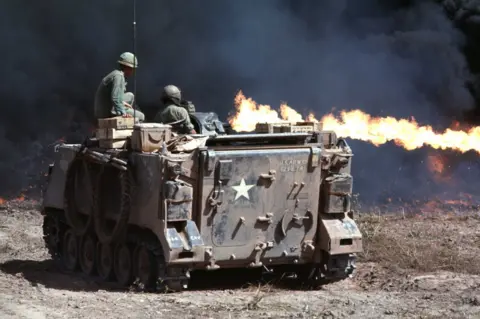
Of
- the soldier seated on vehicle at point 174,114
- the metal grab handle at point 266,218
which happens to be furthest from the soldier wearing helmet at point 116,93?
the metal grab handle at point 266,218

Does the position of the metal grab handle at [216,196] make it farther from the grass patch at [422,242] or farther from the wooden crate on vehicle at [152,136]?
the grass patch at [422,242]

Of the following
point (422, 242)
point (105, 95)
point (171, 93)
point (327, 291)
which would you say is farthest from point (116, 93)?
point (422, 242)

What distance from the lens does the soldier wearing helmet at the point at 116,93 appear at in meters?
14.2

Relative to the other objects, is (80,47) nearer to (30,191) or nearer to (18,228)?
(30,191)

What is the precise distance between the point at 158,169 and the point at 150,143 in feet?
1.33

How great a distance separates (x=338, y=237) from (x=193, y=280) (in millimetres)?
2001

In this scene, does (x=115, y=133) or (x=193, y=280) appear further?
(x=193, y=280)

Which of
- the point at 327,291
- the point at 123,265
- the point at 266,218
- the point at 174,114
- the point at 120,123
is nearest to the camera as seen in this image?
the point at 266,218

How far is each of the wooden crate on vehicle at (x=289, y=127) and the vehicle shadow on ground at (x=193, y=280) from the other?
1.82 m

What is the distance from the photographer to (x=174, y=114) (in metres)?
13.9

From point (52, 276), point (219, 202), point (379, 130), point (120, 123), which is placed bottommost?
point (52, 276)

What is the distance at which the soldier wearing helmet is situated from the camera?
14.2 metres

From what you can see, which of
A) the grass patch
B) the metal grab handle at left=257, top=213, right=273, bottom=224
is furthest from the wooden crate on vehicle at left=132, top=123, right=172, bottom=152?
the grass patch

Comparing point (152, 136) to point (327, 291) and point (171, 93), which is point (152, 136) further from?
point (327, 291)
